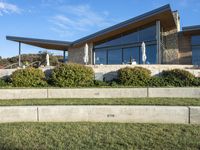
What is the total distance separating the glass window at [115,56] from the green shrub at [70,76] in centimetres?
977

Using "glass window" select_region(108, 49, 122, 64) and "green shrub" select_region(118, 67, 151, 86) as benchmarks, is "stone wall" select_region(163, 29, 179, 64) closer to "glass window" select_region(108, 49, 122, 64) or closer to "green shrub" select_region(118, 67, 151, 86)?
"glass window" select_region(108, 49, 122, 64)

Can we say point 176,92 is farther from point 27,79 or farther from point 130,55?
point 130,55

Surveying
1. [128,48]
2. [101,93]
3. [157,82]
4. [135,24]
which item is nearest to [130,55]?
[128,48]

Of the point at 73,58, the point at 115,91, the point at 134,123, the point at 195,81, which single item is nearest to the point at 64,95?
the point at 115,91

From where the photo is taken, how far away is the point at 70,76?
528 inches

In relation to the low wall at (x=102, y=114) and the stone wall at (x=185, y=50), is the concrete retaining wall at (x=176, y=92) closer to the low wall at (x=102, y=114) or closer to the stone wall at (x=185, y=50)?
the low wall at (x=102, y=114)

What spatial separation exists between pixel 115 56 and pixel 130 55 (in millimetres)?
1536

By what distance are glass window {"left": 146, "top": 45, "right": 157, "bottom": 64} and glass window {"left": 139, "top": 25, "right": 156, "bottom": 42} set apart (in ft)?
2.21

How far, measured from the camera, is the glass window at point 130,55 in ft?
72.4

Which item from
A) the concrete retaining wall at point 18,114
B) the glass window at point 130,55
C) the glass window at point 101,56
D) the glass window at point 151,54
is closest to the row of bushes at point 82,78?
the concrete retaining wall at point 18,114

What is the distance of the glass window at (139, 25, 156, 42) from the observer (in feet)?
69.4

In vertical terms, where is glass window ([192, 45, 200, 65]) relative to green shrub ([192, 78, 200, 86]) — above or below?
above

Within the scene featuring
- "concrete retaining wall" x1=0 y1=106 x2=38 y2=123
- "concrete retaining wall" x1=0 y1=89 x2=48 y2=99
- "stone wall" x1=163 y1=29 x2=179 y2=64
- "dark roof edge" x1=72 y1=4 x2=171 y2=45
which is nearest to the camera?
"concrete retaining wall" x1=0 y1=106 x2=38 y2=123

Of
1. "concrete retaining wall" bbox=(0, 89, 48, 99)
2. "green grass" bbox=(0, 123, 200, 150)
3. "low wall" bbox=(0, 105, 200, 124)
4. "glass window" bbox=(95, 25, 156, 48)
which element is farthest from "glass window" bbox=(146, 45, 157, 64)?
"green grass" bbox=(0, 123, 200, 150)
